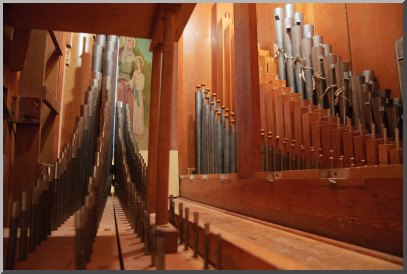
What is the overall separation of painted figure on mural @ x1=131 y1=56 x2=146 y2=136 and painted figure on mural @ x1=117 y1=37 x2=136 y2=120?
0.05 m

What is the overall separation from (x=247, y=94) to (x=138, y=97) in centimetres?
222

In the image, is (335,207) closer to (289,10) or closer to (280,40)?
(280,40)

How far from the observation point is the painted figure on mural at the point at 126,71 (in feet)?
13.5

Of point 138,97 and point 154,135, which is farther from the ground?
point 138,97

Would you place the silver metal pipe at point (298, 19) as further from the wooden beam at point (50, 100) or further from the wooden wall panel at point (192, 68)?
the wooden beam at point (50, 100)

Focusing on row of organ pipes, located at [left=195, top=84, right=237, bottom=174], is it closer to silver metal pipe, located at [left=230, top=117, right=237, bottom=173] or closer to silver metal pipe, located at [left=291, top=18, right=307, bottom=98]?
silver metal pipe, located at [left=230, top=117, right=237, bottom=173]

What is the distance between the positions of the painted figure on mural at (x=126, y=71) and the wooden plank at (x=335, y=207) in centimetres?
244

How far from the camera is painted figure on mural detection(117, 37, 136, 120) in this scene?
162 inches

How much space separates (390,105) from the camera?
302cm

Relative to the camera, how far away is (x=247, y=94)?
2.30m

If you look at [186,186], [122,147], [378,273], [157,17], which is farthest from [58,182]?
[186,186]

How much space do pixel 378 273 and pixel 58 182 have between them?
1.16 metres

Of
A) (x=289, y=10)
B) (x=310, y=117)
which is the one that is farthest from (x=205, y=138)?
(x=289, y=10)

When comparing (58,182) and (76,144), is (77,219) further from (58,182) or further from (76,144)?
(76,144)
